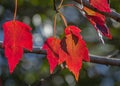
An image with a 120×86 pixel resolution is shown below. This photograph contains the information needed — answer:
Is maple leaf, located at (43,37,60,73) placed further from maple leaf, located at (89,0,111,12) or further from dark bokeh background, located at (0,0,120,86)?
dark bokeh background, located at (0,0,120,86)

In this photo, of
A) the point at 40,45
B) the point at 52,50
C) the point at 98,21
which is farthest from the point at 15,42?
the point at 40,45

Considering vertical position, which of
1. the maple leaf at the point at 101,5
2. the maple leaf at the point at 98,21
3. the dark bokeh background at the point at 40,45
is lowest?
the dark bokeh background at the point at 40,45

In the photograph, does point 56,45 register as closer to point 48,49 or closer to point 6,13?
point 48,49

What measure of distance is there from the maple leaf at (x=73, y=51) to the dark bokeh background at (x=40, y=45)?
2111 millimetres

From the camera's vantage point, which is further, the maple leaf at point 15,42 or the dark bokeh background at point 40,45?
the dark bokeh background at point 40,45

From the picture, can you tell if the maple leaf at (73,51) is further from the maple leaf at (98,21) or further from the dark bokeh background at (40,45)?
the dark bokeh background at (40,45)

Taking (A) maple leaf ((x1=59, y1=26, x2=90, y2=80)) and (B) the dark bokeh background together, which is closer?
(A) maple leaf ((x1=59, y1=26, x2=90, y2=80))

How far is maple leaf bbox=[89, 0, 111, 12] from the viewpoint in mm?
1028

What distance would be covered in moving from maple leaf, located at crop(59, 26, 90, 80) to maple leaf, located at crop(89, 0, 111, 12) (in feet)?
0.29

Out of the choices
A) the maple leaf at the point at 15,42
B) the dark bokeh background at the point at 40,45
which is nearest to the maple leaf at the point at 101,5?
the maple leaf at the point at 15,42

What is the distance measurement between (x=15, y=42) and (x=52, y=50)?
3.6 inches

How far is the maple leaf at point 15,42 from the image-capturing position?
101 cm

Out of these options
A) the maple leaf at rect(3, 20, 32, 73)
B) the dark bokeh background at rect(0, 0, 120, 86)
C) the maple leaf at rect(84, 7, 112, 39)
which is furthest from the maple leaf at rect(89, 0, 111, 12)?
the dark bokeh background at rect(0, 0, 120, 86)

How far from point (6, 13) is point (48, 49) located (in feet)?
9.20
